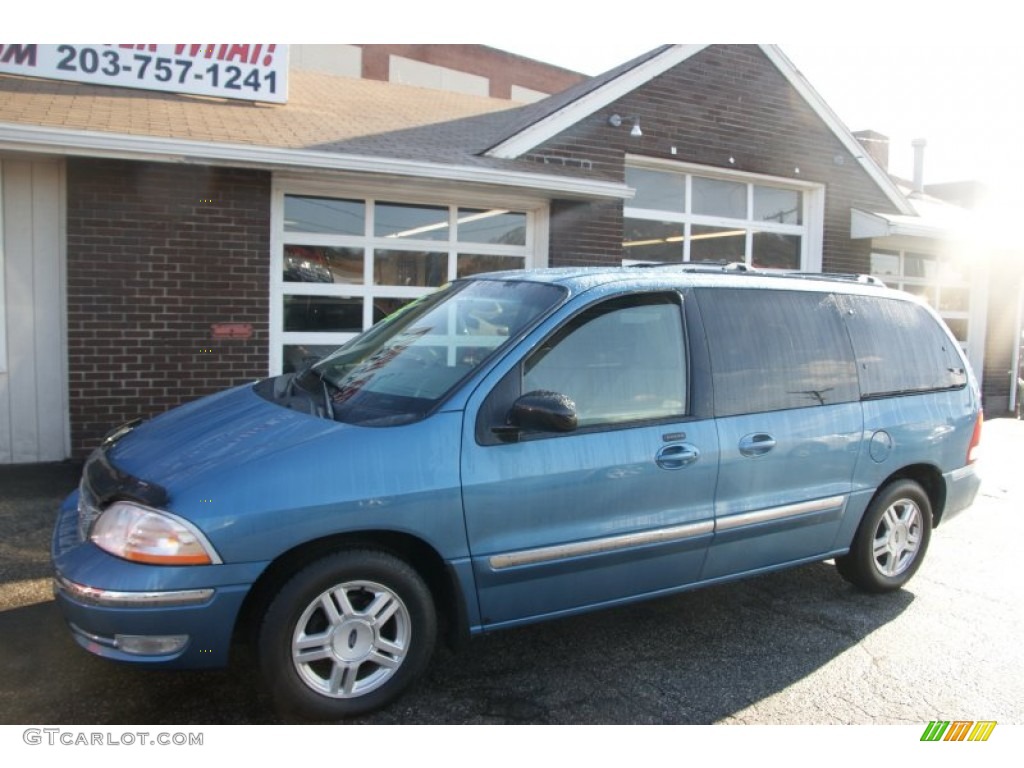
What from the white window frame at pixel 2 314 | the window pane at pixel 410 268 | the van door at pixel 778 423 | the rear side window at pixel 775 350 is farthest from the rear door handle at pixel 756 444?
the white window frame at pixel 2 314

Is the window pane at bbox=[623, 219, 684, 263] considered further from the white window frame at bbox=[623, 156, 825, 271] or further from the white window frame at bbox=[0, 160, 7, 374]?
the white window frame at bbox=[0, 160, 7, 374]

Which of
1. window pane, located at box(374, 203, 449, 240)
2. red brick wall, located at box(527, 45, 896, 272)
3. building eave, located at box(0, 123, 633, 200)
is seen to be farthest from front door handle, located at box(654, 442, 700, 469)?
red brick wall, located at box(527, 45, 896, 272)

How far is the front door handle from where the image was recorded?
367cm

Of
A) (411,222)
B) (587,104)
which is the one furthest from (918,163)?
(411,222)

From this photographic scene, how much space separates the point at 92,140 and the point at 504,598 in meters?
5.21

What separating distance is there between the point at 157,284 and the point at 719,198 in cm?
679

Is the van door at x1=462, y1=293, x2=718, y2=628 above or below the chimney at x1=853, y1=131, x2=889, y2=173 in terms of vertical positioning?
below

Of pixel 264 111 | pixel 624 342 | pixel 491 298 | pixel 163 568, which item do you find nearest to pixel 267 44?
pixel 264 111

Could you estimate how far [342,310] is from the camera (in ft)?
26.4

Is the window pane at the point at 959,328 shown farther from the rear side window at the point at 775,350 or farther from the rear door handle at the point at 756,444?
the rear door handle at the point at 756,444

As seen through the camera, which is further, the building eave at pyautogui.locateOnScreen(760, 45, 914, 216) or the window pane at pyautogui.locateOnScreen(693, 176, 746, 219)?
the building eave at pyautogui.locateOnScreen(760, 45, 914, 216)

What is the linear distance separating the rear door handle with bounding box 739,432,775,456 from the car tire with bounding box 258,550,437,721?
65.5 inches

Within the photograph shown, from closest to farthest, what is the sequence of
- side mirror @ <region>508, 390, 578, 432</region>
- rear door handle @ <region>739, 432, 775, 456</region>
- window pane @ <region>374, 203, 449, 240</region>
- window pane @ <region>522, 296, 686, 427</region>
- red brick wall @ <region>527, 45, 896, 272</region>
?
side mirror @ <region>508, 390, 578, 432</region>
window pane @ <region>522, 296, 686, 427</region>
rear door handle @ <region>739, 432, 775, 456</region>
window pane @ <region>374, 203, 449, 240</region>
red brick wall @ <region>527, 45, 896, 272</region>

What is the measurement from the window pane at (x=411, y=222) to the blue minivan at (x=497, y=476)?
3910mm
